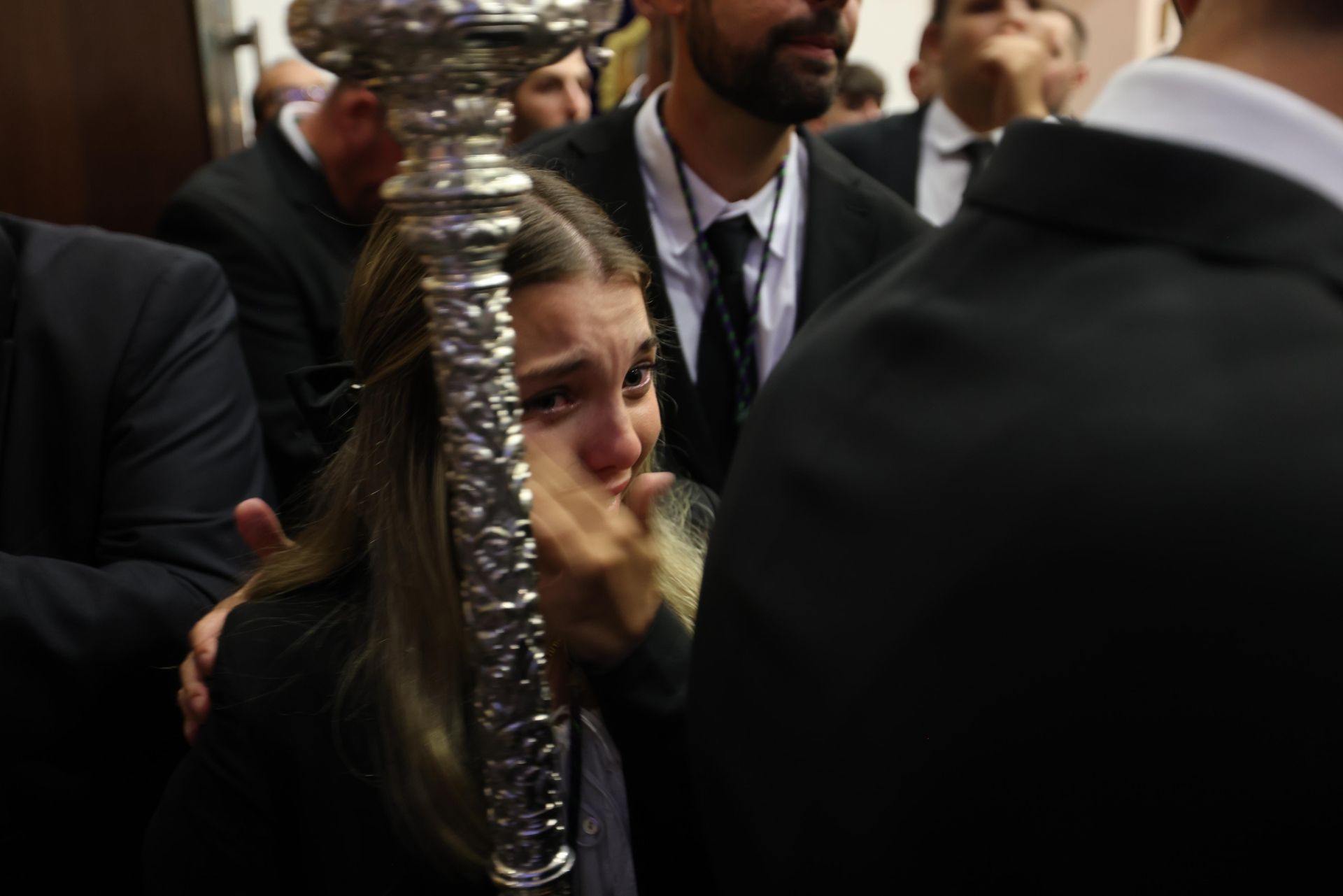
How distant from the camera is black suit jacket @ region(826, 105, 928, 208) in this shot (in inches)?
120

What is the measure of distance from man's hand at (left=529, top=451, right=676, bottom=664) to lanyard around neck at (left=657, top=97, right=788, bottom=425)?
49.1 inches

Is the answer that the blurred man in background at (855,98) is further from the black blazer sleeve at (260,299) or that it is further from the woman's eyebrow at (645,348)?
the woman's eyebrow at (645,348)

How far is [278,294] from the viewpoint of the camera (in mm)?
2383

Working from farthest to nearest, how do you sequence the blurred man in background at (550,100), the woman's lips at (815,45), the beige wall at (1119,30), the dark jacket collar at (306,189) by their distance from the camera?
1. the beige wall at (1119,30)
2. the blurred man in background at (550,100)
3. the dark jacket collar at (306,189)
4. the woman's lips at (815,45)

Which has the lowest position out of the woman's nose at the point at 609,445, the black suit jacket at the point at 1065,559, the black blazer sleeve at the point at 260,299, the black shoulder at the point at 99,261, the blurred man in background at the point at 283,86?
the blurred man in background at the point at 283,86

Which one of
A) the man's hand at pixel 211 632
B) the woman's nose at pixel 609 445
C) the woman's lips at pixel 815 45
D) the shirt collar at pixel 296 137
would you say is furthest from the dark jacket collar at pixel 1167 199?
the shirt collar at pixel 296 137

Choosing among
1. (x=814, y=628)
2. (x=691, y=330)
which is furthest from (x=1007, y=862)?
(x=691, y=330)

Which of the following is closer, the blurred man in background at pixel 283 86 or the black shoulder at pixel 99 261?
the black shoulder at pixel 99 261

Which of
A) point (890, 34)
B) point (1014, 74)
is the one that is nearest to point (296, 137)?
point (1014, 74)

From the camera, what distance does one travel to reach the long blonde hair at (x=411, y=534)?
1030 millimetres

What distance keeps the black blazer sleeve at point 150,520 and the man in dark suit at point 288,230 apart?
0.43 meters

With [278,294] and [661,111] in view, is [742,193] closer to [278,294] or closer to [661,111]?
[661,111]

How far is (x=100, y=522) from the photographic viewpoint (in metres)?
1.52

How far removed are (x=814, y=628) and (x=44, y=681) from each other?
1065mm
